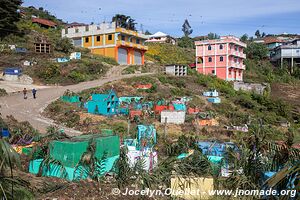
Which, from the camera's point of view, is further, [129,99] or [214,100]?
[214,100]

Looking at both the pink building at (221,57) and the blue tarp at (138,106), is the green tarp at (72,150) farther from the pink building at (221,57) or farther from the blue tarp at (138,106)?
the pink building at (221,57)

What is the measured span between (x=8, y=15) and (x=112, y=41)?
12.3 meters

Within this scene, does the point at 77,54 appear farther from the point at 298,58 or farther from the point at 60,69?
the point at 298,58

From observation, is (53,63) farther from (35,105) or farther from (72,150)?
(72,150)

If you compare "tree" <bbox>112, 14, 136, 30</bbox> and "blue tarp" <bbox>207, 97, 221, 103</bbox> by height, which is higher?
"tree" <bbox>112, 14, 136, 30</bbox>

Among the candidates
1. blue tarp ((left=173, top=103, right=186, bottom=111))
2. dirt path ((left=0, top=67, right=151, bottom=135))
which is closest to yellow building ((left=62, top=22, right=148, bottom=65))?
dirt path ((left=0, top=67, right=151, bottom=135))

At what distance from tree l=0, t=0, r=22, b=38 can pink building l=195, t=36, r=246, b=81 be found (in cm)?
2267

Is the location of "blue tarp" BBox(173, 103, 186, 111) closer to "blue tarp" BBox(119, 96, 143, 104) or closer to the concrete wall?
the concrete wall

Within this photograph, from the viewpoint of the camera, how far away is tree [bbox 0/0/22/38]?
A: 39.6 m

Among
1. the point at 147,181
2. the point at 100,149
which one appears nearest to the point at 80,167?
the point at 100,149

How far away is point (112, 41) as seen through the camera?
42.6m

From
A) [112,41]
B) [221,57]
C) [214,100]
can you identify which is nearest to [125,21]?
[112,41]

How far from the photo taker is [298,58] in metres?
55.6

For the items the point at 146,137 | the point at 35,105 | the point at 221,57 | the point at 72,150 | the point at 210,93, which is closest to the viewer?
the point at 72,150
